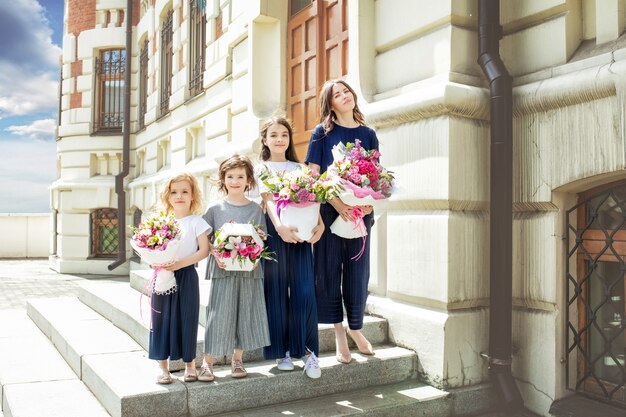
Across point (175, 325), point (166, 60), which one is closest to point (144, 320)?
point (175, 325)

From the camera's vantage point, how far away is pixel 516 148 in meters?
4.30

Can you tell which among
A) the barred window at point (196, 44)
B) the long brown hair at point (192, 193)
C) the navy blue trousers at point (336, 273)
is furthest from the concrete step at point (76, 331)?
the barred window at point (196, 44)

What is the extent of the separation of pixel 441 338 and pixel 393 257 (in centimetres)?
80

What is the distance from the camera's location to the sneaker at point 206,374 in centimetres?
372

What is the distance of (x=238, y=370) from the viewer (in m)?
3.83

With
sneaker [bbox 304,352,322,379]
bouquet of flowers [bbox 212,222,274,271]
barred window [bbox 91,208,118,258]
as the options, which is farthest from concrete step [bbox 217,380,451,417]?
barred window [bbox 91,208,118,258]

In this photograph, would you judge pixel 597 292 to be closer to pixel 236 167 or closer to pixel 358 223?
pixel 358 223

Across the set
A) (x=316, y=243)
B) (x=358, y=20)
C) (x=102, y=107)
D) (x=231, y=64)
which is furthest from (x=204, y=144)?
(x=102, y=107)

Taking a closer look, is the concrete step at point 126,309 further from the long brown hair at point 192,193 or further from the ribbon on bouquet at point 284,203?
the ribbon on bouquet at point 284,203

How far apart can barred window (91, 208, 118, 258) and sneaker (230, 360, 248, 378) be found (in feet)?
38.2

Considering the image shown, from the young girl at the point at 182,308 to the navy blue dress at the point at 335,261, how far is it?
0.86 metres

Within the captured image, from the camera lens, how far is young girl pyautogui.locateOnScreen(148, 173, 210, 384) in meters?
3.70

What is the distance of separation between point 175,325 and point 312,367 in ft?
3.13

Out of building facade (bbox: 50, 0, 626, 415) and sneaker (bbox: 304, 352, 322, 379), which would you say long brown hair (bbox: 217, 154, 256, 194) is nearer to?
sneaker (bbox: 304, 352, 322, 379)
